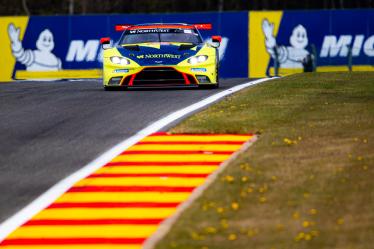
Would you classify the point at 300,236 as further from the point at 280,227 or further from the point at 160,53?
the point at 160,53

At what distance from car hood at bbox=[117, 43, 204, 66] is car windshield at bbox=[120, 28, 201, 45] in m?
0.49

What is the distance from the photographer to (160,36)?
22109 millimetres

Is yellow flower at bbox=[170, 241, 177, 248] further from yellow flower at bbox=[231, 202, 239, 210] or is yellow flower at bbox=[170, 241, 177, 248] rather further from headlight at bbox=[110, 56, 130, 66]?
headlight at bbox=[110, 56, 130, 66]

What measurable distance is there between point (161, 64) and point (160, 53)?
28cm

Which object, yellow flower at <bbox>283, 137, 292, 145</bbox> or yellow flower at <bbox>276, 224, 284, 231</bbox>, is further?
yellow flower at <bbox>283, 137, 292, 145</bbox>

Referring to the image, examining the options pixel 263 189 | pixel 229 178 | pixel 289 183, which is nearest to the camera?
pixel 263 189

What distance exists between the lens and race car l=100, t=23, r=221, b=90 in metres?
20.9

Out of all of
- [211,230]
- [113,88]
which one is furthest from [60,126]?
[211,230]

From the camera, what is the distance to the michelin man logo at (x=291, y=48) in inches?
1357

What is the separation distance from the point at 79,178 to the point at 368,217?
138 inches

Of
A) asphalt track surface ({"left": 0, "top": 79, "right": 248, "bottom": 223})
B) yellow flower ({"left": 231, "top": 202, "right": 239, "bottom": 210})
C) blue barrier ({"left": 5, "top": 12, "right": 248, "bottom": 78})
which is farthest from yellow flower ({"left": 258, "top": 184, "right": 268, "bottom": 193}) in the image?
blue barrier ({"left": 5, "top": 12, "right": 248, "bottom": 78})

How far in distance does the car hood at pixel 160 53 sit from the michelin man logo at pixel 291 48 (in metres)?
13.3

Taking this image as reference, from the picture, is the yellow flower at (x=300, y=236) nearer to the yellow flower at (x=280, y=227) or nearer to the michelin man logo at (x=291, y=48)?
the yellow flower at (x=280, y=227)

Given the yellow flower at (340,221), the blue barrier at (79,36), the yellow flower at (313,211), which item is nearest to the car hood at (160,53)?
the yellow flower at (313,211)
